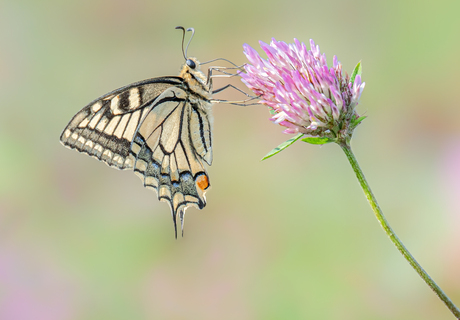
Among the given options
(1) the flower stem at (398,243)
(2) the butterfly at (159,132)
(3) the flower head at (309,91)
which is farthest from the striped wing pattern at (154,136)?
(1) the flower stem at (398,243)

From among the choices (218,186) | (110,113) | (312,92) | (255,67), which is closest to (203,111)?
(110,113)

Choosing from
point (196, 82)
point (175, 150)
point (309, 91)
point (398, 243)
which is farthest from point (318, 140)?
point (175, 150)

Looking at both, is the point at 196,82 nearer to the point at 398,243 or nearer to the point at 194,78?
the point at 194,78

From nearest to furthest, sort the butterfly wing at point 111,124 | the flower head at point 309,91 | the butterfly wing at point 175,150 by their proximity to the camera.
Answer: the flower head at point 309,91 → the butterfly wing at point 111,124 → the butterfly wing at point 175,150

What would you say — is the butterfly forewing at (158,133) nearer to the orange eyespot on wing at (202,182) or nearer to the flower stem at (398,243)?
the orange eyespot on wing at (202,182)

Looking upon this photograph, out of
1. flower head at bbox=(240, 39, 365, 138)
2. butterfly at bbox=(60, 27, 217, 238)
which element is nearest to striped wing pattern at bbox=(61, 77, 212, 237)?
butterfly at bbox=(60, 27, 217, 238)

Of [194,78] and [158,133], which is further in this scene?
[158,133]
